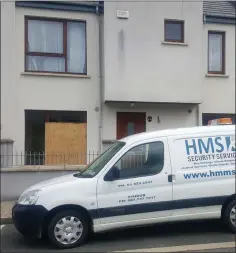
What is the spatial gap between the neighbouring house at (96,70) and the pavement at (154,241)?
4.82m

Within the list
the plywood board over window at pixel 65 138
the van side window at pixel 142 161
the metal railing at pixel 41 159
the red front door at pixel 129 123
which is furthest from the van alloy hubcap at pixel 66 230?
the red front door at pixel 129 123

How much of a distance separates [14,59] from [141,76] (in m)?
3.74

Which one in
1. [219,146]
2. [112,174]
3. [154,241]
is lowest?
[154,241]

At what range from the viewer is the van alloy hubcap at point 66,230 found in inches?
213

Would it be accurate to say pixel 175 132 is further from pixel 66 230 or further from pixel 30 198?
Answer: pixel 30 198

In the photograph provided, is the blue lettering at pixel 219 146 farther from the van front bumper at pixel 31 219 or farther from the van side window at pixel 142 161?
the van front bumper at pixel 31 219

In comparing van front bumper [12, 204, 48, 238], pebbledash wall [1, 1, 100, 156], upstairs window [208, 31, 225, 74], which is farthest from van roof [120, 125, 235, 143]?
upstairs window [208, 31, 225, 74]

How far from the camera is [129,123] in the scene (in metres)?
11.8

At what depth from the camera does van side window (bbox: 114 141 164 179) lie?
566 cm

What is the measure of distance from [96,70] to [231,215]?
22.8 feet

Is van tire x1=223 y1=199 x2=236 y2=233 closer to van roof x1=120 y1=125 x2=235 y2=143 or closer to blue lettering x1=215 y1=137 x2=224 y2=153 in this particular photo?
blue lettering x1=215 y1=137 x2=224 y2=153

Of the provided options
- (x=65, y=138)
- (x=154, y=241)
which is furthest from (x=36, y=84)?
(x=154, y=241)

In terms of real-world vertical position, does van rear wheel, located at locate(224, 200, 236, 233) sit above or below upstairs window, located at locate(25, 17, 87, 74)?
below

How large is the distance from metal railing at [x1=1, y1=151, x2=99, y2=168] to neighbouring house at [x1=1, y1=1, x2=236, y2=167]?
1.91 feet
